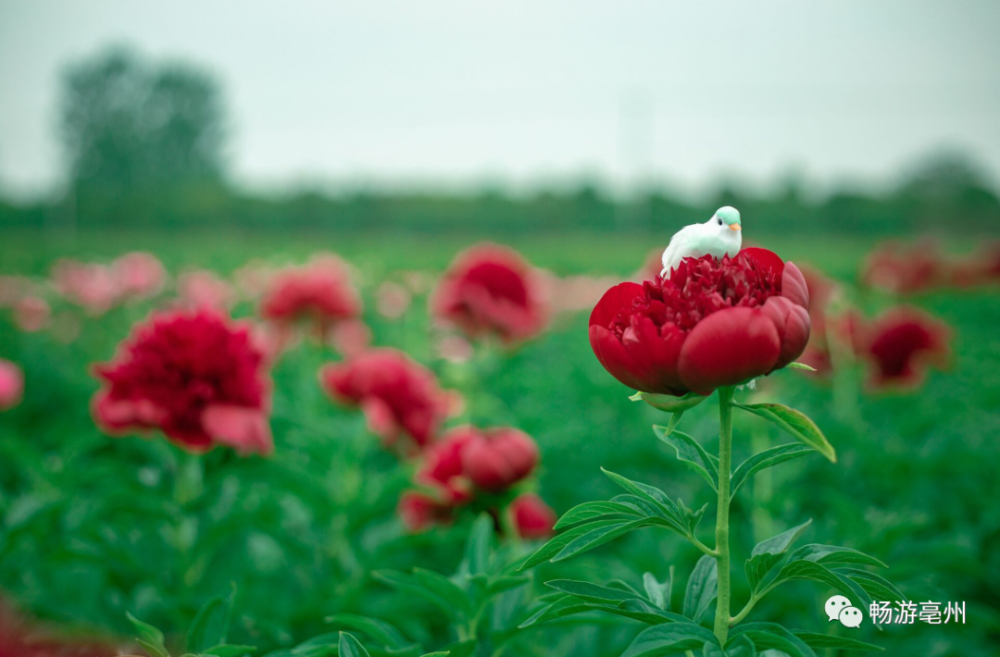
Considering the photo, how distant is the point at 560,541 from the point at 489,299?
1.31 metres

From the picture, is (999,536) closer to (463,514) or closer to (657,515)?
(463,514)

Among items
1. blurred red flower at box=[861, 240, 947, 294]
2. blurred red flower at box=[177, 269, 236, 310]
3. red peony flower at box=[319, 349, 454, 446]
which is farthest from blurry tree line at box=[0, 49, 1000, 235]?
red peony flower at box=[319, 349, 454, 446]

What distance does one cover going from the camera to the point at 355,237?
10.8 meters

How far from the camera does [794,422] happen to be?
0.41 m

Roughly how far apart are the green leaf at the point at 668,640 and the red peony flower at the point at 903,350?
1.65 meters

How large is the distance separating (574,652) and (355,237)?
10.4 metres

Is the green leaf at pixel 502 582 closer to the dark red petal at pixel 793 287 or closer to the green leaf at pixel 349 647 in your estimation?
the green leaf at pixel 349 647

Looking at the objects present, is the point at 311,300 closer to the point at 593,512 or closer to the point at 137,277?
the point at 137,277

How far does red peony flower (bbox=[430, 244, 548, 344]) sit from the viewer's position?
67.4 inches

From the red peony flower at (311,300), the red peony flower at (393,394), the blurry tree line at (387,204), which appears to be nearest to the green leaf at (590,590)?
the red peony flower at (393,394)

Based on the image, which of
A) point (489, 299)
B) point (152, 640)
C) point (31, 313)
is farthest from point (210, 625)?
point (31, 313)

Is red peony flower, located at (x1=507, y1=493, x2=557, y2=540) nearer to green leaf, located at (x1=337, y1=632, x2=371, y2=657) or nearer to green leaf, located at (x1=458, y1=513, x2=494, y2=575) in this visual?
green leaf, located at (x1=458, y1=513, x2=494, y2=575)

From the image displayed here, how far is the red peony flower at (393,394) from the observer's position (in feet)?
4.51

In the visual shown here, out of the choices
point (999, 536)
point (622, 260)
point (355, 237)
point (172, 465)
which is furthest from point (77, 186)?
point (999, 536)
